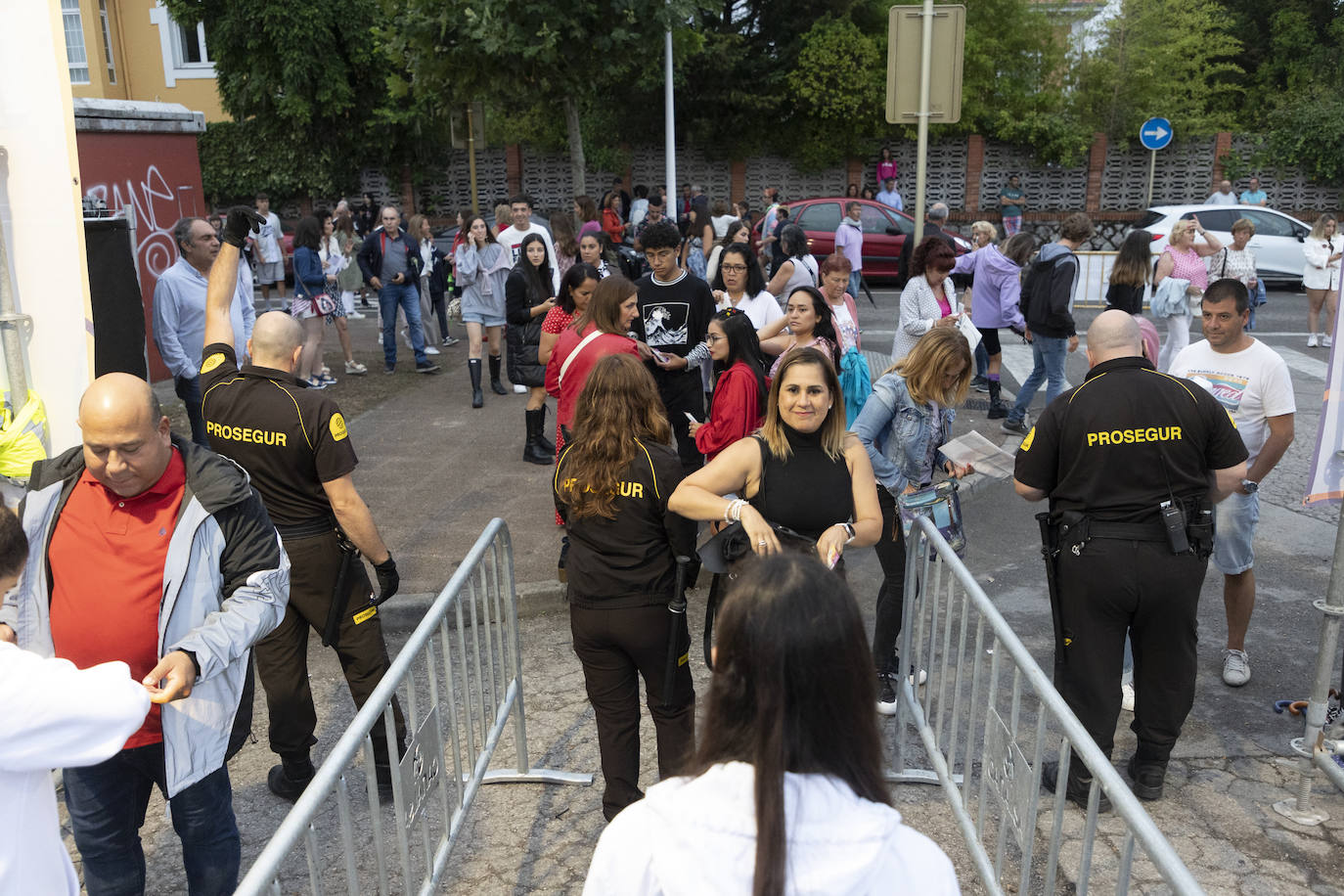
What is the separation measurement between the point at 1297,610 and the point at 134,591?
574cm

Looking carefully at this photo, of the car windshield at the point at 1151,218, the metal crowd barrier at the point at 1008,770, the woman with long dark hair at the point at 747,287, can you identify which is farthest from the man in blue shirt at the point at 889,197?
the metal crowd barrier at the point at 1008,770

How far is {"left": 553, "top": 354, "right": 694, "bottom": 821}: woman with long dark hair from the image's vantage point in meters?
3.71

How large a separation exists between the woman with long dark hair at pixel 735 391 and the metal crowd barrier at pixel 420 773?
1549 millimetres

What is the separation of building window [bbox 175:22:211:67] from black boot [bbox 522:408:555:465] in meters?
26.2

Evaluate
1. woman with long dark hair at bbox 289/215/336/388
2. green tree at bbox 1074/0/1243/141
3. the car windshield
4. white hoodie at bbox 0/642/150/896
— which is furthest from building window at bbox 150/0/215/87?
white hoodie at bbox 0/642/150/896

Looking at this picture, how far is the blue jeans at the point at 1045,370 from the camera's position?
912cm

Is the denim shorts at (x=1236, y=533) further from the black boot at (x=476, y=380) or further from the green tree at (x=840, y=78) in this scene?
the green tree at (x=840, y=78)

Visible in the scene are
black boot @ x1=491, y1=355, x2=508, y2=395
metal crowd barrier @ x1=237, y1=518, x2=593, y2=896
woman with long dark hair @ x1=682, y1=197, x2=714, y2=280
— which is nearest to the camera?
metal crowd barrier @ x1=237, y1=518, x2=593, y2=896

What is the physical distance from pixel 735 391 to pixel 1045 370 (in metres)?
4.68

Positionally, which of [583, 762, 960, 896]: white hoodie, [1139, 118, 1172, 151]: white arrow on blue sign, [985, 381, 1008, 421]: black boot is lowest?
[985, 381, 1008, 421]: black boot

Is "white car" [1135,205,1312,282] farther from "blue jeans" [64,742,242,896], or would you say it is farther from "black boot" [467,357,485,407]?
"blue jeans" [64,742,242,896]

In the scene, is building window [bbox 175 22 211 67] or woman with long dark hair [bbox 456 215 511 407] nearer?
woman with long dark hair [bbox 456 215 511 407]

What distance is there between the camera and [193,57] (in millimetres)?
30062

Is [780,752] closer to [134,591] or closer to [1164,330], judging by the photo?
[134,591]
